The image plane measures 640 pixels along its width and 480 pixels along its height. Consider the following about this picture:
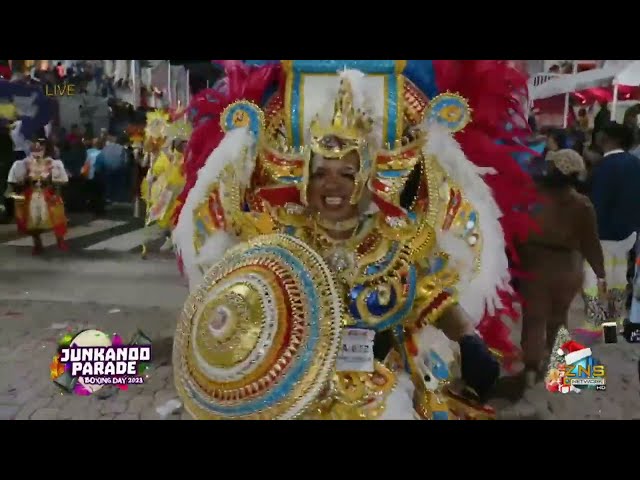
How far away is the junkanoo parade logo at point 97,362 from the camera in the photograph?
1.96 m

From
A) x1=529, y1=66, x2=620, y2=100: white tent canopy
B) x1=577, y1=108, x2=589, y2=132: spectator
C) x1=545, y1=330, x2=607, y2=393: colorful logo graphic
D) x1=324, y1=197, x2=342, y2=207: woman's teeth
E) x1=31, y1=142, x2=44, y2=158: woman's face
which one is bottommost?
x1=545, y1=330, x2=607, y2=393: colorful logo graphic

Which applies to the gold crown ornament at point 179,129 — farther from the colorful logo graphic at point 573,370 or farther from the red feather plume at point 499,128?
the colorful logo graphic at point 573,370

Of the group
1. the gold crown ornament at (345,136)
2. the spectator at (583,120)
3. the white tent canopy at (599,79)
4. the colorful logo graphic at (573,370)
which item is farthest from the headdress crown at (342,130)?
the colorful logo graphic at (573,370)

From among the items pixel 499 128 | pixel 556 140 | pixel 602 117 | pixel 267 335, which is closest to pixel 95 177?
pixel 267 335

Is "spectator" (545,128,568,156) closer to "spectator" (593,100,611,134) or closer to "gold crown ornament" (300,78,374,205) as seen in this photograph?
"spectator" (593,100,611,134)

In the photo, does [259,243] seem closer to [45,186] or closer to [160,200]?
[160,200]

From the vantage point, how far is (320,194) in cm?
182

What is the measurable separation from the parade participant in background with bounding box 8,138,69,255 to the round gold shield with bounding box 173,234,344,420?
0.57 m

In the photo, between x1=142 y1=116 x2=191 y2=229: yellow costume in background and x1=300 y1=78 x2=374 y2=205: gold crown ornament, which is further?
x1=142 y1=116 x2=191 y2=229: yellow costume in background

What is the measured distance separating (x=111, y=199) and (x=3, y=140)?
0.39 m

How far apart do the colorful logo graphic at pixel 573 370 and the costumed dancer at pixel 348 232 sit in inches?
7.1

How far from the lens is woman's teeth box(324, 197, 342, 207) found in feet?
5.96

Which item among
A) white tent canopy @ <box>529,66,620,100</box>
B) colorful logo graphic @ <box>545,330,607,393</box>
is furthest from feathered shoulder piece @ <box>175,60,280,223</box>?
colorful logo graphic @ <box>545,330,607,393</box>
